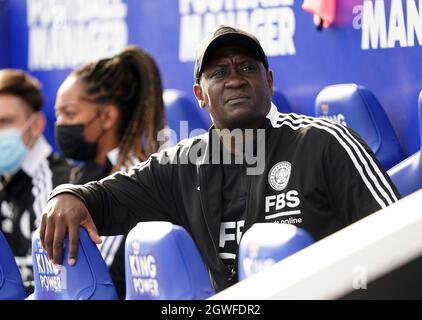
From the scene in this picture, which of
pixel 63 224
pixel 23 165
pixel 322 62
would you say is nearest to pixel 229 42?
pixel 63 224

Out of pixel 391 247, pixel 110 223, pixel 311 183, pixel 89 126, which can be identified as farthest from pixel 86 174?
pixel 391 247

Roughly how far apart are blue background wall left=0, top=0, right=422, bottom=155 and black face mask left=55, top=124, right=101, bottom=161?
498 mm

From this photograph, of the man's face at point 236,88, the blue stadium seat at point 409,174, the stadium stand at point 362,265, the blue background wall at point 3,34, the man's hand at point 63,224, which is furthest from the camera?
the blue background wall at point 3,34

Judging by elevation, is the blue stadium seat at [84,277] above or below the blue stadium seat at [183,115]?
below

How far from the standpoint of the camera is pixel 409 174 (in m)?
4.29

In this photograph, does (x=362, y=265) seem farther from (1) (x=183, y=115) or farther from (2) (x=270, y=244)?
(1) (x=183, y=115)

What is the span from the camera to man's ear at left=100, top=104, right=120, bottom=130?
221 inches

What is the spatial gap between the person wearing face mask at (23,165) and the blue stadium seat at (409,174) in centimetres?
195

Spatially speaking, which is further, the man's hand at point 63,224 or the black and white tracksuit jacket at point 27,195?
the black and white tracksuit jacket at point 27,195

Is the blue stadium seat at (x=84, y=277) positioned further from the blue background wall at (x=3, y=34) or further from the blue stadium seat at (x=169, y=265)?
the blue background wall at (x=3, y=34)

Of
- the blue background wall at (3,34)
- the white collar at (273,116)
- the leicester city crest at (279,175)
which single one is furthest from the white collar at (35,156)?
the leicester city crest at (279,175)

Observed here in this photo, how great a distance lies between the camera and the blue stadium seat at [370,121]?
4.54 metres

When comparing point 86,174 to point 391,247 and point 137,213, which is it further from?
point 391,247

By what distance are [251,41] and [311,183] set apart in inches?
22.5
